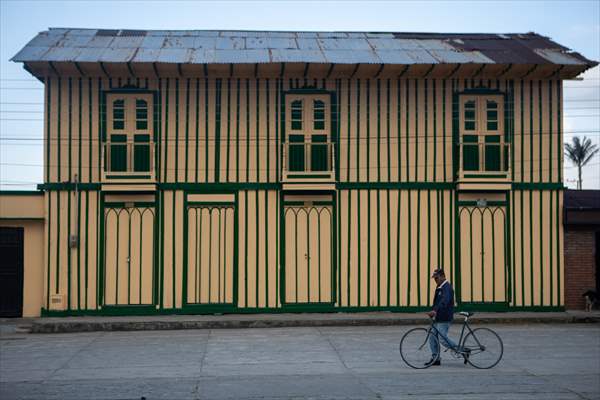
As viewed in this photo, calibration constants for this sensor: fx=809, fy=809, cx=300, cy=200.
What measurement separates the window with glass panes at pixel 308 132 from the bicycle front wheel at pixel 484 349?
8.17 m

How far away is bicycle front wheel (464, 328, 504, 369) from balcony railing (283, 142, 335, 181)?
8094 millimetres

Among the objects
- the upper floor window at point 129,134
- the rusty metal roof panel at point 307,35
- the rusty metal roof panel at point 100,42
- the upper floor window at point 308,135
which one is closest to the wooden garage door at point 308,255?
the upper floor window at point 308,135

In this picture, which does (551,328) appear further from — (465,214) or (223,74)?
(223,74)

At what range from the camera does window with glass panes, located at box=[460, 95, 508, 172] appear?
21.3 metres

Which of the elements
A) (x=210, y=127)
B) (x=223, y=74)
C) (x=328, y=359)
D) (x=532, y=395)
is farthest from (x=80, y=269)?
(x=532, y=395)

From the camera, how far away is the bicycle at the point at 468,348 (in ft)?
44.5

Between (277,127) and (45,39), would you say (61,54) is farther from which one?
(277,127)

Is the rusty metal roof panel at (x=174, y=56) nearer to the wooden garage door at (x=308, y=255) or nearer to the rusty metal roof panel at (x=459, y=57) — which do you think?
the wooden garage door at (x=308, y=255)

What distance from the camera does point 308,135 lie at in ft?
69.5

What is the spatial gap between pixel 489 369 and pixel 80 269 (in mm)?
11511

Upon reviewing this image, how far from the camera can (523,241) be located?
2144 cm

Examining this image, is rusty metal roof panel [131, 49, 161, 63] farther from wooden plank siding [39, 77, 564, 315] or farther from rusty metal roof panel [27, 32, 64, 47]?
rusty metal roof panel [27, 32, 64, 47]

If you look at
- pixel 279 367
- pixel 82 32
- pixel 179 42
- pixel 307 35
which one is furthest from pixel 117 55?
pixel 279 367

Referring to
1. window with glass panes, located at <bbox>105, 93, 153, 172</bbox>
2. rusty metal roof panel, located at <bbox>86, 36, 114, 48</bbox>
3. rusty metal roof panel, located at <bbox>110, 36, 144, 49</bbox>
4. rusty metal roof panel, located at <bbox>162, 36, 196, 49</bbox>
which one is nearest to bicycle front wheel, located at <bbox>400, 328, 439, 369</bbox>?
window with glass panes, located at <bbox>105, 93, 153, 172</bbox>
